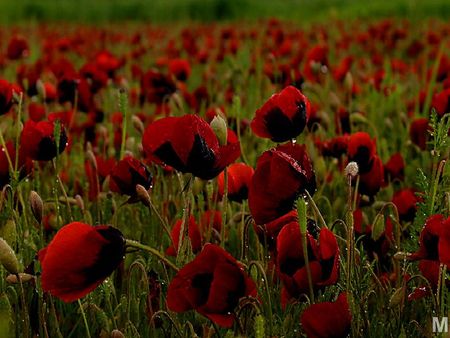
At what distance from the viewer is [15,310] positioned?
121cm

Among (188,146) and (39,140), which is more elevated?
(188,146)

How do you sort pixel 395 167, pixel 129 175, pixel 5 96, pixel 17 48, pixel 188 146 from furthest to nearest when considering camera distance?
1. pixel 17 48
2. pixel 395 167
3. pixel 5 96
4. pixel 129 175
5. pixel 188 146

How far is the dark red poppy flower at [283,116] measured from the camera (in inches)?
45.6

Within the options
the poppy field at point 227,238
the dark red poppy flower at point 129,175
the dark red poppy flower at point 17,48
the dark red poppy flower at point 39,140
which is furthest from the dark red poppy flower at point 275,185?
the dark red poppy flower at point 17,48

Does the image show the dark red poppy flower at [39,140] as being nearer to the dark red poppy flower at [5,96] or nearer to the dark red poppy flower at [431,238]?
the dark red poppy flower at [5,96]

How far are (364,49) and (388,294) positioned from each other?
4207 millimetres

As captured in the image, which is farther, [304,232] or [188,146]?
[188,146]

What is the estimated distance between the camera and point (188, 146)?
3.15ft

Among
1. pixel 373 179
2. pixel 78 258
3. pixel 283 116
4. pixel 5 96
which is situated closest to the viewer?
pixel 78 258

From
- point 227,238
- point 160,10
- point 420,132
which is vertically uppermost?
point 420,132

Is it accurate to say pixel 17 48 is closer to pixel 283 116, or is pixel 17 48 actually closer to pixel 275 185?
pixel 283 116

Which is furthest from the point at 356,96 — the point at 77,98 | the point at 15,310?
the point at 15,310

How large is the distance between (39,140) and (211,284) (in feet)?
2.00

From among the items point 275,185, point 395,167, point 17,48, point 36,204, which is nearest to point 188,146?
point 275,185
